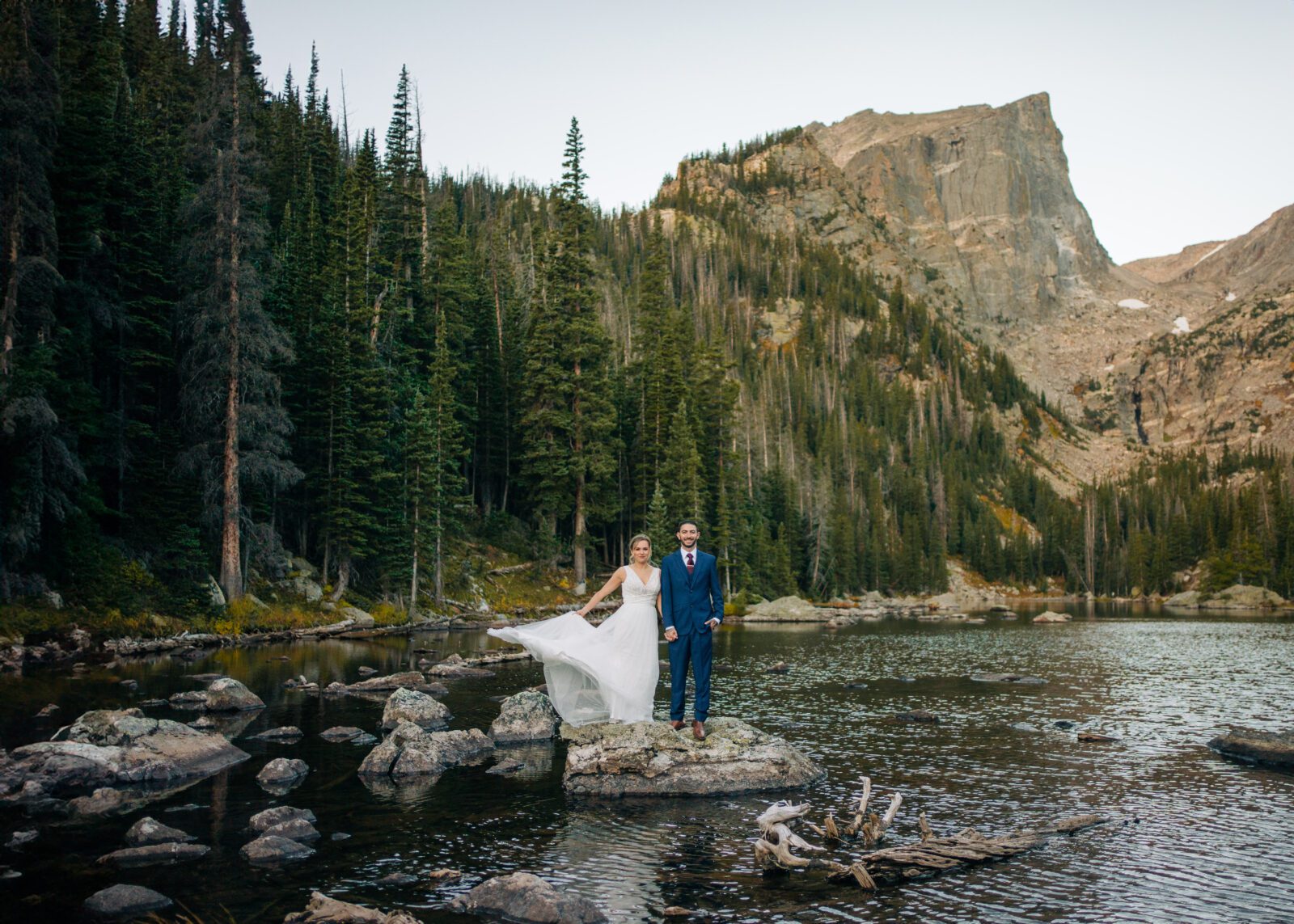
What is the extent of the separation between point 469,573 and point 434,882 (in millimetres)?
49461

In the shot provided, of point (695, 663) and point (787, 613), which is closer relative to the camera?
point (695, 663)

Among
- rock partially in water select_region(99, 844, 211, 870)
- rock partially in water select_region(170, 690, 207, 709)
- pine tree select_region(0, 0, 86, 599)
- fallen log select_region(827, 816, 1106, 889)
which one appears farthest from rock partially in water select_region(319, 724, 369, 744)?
pine tree select_region(0, 0, 86, 599)

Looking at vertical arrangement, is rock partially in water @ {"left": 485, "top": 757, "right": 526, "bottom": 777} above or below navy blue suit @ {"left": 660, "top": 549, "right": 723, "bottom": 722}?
below

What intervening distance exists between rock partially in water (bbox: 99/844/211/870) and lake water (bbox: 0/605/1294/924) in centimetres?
25

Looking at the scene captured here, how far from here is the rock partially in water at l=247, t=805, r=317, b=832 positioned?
1228 centimetres

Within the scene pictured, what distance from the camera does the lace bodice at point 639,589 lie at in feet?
51.8

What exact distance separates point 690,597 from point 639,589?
133 cm

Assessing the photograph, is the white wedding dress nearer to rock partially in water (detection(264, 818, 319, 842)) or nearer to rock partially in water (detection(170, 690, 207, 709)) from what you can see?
rock partially in water (detection(264, 818, 319, 842))

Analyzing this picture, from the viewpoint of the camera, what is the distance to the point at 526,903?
30.7ft

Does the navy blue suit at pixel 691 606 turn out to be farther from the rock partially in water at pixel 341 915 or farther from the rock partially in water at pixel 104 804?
the rock partially in water at pixel 104 804

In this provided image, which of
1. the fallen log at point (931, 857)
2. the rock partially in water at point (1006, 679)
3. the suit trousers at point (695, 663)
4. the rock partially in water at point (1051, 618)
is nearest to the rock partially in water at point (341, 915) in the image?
the fallen log at point (931, 857)

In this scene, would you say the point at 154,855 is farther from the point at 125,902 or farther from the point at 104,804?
the point at 104,804

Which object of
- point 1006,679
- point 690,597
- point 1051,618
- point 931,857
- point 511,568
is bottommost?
point 1051,618

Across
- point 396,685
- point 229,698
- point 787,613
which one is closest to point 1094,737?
point 396,685
